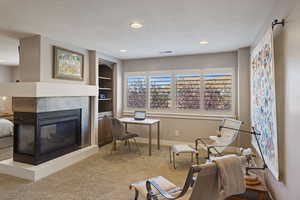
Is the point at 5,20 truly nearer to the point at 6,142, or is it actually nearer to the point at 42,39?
→ the point at 42,39

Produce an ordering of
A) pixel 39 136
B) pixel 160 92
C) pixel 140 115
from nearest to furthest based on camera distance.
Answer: pixel 39 136 < pixel 140 115 < pixel 160 92

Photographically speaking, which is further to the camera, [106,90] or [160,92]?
[106,90]

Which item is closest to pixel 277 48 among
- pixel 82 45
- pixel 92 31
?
pixel 92 31

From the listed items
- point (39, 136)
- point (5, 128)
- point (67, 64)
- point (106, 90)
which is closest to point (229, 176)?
point (39, 136)

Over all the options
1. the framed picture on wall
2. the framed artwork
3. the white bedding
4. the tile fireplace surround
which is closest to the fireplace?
the tile fireplace surround

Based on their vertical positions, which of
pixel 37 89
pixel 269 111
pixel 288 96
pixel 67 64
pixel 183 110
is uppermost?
pixel 67 64

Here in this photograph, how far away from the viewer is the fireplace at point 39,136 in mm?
3084

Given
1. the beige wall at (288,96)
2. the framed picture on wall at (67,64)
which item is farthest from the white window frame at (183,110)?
the beige wall at (288,96)

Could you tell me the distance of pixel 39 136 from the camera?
3.14m

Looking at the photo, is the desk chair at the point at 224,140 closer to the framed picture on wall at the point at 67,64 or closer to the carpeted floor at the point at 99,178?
the carpeted floor at the point at 99,178

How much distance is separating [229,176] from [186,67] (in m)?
3.66

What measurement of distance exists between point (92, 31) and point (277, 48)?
264cm

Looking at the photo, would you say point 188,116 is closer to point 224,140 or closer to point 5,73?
point 224,140

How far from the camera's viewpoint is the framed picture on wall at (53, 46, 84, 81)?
11.2 ft
